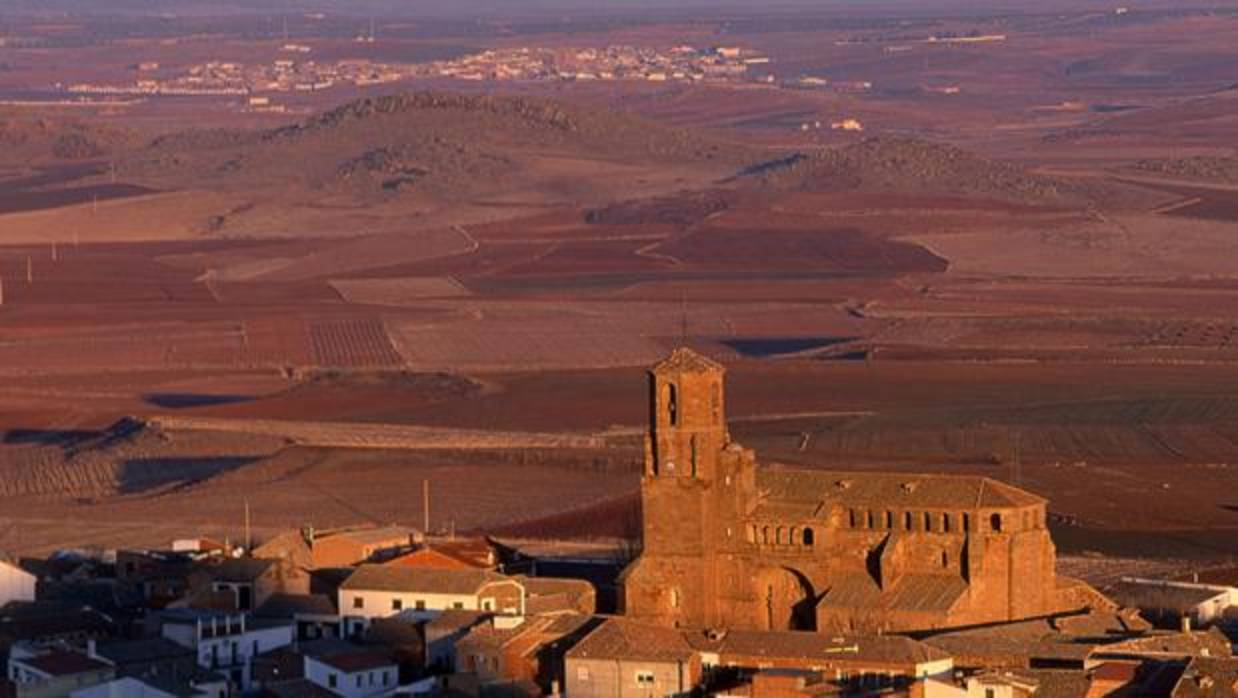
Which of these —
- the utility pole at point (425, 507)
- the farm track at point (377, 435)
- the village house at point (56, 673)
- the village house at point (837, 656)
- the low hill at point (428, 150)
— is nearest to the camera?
the village house at point (837, 656)

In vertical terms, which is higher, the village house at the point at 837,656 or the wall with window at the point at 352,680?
the village house at the point at 837,656

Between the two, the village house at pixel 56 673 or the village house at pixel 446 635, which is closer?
the village house at pixel 56 673

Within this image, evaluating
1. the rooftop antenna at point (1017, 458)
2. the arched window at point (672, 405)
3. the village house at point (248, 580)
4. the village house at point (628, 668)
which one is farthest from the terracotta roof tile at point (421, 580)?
the rooftop antenna at point (1017, 458)

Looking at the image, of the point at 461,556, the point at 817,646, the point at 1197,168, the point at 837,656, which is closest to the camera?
the point at 837,656

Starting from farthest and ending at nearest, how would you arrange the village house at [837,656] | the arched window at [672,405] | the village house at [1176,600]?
1. the arched window at [672,405]
2. the village house at [1176,600]
3. the village house at [837,656]

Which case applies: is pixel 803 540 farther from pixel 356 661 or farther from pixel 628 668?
pixel 356 661

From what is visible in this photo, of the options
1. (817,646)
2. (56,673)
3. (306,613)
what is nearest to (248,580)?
(306,613)

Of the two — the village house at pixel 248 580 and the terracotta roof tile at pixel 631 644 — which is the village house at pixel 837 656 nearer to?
the terracotta roof tile at pixel 631 644

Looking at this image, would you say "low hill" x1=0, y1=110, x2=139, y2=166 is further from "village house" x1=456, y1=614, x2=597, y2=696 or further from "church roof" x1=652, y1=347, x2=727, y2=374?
"village house" x1=456, y1=614, x2=597, y2=696
